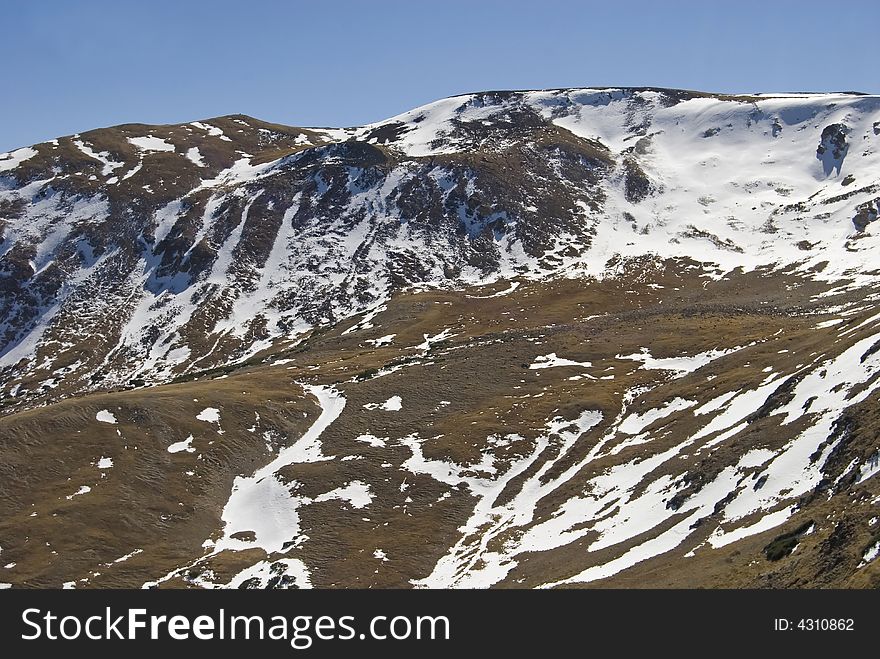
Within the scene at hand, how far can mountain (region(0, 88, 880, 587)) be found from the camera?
50.5 meters

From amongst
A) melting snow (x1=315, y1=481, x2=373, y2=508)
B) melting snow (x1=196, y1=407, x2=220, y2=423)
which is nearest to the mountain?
melting snow (x1=315, y1=481, x2=373, y2=508)

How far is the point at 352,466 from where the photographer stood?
256 ft

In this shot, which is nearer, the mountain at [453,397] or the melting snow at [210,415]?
the mountain at [453,397]

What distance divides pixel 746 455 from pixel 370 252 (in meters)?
136

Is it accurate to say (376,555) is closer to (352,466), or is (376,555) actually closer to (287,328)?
(352,466)

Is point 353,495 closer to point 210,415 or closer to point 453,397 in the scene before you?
point 453,397

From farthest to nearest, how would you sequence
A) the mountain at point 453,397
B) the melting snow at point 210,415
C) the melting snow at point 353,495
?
1. the melting snow at point 210,415
2. the melting snow at point 353,495
3. the mountain at point 453,397

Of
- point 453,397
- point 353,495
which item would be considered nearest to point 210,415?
point 353,495

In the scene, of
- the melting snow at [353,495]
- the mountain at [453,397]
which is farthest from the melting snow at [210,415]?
the melting snow at [353,495]

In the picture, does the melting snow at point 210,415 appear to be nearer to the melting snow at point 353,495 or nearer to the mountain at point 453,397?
the mountain at point 453,397

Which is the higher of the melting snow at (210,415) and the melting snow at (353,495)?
the melting snow at (210,415)

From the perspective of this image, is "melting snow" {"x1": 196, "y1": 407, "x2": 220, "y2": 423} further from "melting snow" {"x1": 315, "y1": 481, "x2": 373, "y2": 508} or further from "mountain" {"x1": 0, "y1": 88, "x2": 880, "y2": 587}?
A: "melting snow" {"x1": 315, "y1": 481, "x2": 373, "y2": 508}

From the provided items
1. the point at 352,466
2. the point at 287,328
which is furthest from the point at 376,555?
the point at 287,328

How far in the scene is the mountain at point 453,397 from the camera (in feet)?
166
